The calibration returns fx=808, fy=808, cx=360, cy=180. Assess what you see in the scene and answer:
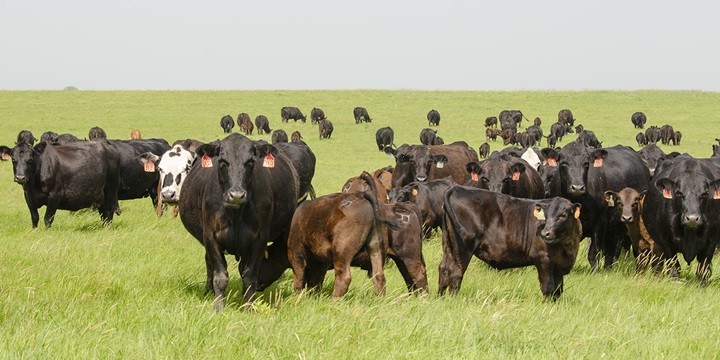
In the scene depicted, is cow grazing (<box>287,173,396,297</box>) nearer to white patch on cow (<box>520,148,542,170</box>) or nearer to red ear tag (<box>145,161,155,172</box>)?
red ear tag (<box>145,161,155,172</box>)

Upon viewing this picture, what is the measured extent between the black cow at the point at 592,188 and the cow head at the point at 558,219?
10.9ft

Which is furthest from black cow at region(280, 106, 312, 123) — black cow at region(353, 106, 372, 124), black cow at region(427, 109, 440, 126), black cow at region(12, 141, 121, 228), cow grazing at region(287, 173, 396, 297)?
cow grazing at region(287, 173, 396, 297)

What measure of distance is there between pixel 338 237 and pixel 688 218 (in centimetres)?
489

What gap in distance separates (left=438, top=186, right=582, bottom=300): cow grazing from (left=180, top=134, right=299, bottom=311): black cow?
6.69 feet

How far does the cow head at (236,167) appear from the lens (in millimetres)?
7449

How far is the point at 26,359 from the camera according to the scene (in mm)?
4871

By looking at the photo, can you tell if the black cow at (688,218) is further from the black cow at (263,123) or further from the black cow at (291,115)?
the black cow at (291,115)

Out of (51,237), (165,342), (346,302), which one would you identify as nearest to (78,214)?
(51,237)

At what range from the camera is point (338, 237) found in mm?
7703

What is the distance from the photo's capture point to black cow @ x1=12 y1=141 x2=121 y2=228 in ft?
45.2

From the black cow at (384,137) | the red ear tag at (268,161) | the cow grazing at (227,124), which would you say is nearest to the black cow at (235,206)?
the red ear tag at (268,161)

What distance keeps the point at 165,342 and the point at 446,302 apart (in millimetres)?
3044

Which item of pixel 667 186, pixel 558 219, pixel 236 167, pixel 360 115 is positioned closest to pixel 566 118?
pixel 360 115

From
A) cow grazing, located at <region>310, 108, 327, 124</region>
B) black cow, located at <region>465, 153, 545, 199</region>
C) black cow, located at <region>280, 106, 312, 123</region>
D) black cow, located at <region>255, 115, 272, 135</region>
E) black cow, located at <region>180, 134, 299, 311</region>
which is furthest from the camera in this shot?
black cow, located at <region>280, 106, 312, 123</region>
